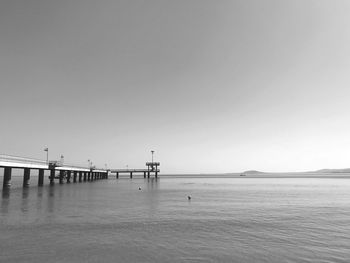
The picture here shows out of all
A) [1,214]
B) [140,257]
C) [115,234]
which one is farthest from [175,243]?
[1,214]

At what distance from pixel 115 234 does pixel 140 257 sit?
5.24m

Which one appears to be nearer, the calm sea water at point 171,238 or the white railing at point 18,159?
the calm sea water at point 171,238

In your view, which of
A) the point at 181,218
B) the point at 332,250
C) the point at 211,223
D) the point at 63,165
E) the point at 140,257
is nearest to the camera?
the point at 140,257

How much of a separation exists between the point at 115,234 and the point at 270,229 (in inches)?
436

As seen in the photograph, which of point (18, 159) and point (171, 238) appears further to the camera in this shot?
point (18, 159)

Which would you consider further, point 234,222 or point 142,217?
point 142,217

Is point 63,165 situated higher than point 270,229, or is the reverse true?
point 63,165

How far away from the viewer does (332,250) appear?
14906mm

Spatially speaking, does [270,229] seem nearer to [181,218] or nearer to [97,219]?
[181,218]

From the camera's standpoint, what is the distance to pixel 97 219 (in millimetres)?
23688

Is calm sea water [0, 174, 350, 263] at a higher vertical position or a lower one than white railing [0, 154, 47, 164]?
lower

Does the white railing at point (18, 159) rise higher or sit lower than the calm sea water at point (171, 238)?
higher

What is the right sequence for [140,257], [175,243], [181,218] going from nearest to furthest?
[140,257], [175,243], [181,218]

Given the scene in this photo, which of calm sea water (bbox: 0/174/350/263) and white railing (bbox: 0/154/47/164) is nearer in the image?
calm sea water (bbox: 0/174/350/263)
